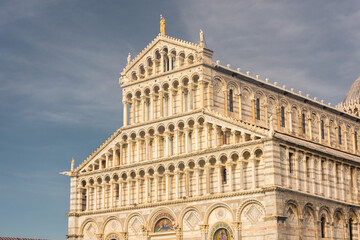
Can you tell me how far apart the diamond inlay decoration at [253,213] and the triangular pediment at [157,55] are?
15.8 metres

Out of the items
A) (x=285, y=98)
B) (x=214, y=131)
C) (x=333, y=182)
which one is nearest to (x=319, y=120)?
(x=285, y=98)

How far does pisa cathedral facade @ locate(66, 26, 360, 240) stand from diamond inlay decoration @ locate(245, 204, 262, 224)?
12cm

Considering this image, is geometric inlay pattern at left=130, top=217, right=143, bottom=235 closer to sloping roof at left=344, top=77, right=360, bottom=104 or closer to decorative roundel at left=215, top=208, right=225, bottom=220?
decorative roundel at left=215, top=208, right=225, bottom=220

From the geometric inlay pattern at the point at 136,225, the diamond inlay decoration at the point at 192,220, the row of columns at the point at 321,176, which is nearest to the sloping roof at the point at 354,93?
the row of columns at the point at 321,176

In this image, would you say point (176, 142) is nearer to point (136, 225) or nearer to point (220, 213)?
point (220, 213)

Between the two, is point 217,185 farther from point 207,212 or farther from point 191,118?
point 191,118

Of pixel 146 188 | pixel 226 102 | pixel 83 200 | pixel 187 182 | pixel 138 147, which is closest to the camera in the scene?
pixel 187 182

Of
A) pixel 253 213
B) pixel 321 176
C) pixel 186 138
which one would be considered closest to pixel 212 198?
pixel 253 213

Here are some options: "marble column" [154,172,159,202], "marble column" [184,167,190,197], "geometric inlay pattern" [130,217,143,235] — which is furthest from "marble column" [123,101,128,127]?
"marble column" [184,167,190,197]

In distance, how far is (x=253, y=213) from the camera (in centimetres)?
5294

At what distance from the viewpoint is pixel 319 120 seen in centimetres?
7206

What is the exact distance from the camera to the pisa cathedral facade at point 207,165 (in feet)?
175

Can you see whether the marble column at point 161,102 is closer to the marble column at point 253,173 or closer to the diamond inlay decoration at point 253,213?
the marble column at point 253,173

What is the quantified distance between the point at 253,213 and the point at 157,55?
20.5 m
